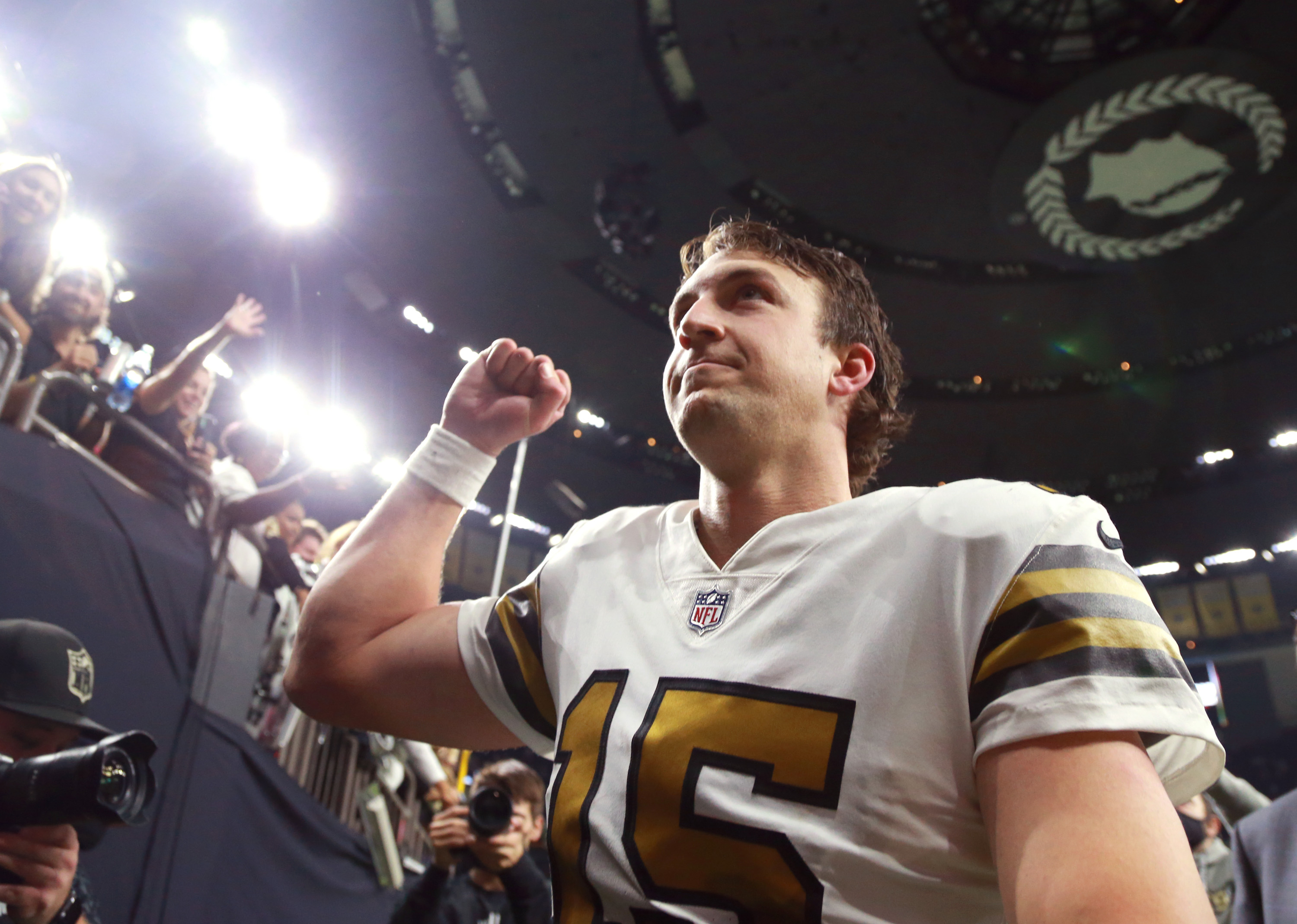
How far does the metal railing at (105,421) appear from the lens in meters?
2.00

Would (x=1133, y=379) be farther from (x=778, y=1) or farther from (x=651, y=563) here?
(x=651, y=563)

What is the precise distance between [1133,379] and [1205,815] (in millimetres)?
4708

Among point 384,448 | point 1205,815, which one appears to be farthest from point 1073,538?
point 384,448

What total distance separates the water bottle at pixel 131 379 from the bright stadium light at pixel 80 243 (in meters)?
0.33

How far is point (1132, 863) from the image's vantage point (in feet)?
1.60

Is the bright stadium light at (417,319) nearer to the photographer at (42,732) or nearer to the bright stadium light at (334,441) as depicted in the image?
the bright stadium light at (334,441)

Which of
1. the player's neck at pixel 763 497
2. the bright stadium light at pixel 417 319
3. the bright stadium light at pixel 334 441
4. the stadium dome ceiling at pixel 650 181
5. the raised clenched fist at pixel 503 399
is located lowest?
the player's neck at pixel 763 497

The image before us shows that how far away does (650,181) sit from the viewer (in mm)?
5738

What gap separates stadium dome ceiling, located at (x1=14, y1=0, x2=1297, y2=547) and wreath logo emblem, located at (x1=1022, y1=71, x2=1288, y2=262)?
0.64ft

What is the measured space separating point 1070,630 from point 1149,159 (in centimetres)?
644

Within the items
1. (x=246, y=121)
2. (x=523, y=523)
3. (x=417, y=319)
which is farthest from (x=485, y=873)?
(x=523, y=523)

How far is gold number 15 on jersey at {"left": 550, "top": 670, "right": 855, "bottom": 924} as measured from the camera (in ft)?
2.03

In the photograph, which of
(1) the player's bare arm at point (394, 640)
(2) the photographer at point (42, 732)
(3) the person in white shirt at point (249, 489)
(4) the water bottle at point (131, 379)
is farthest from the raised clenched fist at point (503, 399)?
(3) the person in white shirt at point (249, 489)

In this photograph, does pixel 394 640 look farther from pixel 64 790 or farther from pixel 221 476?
pixel 221 476
